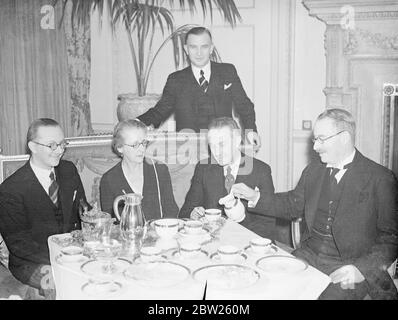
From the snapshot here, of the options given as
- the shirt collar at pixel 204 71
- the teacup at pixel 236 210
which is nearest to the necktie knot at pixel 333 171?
the teacup at pixel 236 210

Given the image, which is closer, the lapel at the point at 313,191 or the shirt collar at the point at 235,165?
the lapel at the point at 313,191

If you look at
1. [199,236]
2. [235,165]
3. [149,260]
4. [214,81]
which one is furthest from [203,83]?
[149,260]

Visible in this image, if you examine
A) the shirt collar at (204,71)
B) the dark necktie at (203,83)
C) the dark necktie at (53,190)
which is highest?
the shirt collar at (204,71)

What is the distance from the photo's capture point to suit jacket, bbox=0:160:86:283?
2.37 m

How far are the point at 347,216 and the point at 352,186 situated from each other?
15 cm

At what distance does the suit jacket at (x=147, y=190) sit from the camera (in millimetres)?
2717

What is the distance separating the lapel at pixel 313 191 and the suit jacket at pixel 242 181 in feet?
0.81

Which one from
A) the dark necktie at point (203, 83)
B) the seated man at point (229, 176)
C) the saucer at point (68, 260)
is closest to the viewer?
the saucer at point (68, 260)

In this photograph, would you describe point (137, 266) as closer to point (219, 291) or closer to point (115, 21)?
point (219, 291)

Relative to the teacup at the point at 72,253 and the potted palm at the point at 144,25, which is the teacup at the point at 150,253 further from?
the potted palm at the point at 144,25

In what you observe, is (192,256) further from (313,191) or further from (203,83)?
(203,83)

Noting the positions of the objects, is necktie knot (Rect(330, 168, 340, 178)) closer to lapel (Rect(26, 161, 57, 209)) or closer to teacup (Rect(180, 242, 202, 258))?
teacup (Rect(180, 242, 202, 258))

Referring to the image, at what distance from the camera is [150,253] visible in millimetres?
1885

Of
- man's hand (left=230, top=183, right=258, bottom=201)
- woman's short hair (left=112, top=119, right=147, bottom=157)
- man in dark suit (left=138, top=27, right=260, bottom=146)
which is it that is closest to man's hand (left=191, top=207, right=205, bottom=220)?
man's hand (left=230, top=183, right=258, bottom=201)
